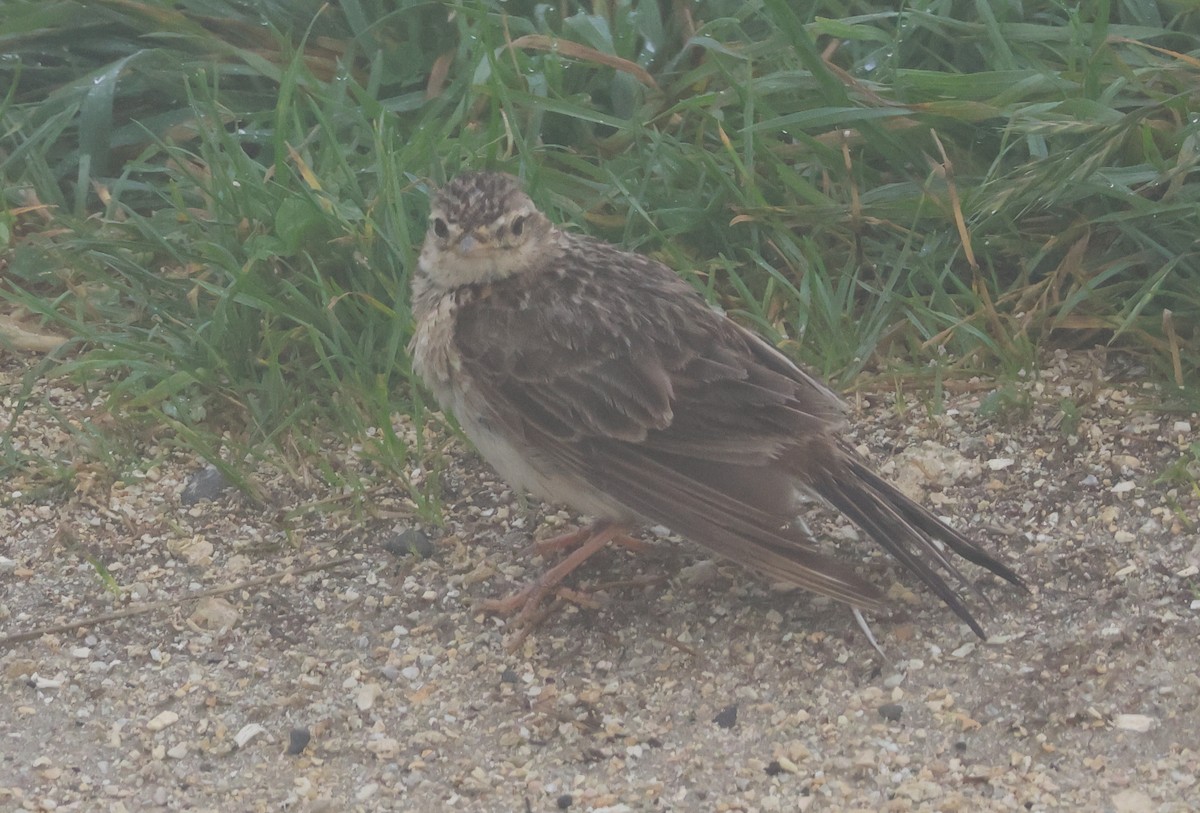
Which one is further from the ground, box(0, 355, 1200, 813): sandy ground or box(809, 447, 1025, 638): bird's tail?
box(809, 447, 1025, 638): bird's tail

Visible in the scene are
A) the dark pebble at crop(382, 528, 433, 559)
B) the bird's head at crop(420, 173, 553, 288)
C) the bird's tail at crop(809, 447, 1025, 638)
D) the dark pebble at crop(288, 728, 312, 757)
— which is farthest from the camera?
the dark pebble at crop(382, 528, 433, 559)

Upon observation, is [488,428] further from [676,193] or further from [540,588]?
[676,193]

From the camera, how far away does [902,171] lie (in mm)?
5918

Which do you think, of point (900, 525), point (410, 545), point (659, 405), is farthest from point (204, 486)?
point (900, 525)

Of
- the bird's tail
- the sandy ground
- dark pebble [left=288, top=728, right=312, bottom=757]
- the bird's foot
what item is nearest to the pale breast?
the bird's foot

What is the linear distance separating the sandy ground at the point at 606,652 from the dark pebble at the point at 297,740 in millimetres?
14

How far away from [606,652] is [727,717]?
0.49m

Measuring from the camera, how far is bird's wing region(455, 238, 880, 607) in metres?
4.50

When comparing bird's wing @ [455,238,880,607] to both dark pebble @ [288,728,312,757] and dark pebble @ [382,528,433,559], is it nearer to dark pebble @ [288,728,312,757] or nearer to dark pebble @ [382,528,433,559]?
dark pebble @ [382,528,433,559]

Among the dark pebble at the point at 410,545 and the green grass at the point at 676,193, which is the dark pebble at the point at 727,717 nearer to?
the dark pebble at the point at 410,545

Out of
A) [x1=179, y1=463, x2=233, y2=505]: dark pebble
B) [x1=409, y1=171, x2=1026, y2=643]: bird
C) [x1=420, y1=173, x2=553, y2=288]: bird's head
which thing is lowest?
[x1=179, y1=463, x2=233, y2=505]: dark pebble

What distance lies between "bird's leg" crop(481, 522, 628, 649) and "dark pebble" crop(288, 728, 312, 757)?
0.67m

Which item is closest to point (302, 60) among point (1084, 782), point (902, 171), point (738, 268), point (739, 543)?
point (738, 268)

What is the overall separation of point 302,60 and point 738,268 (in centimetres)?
199
